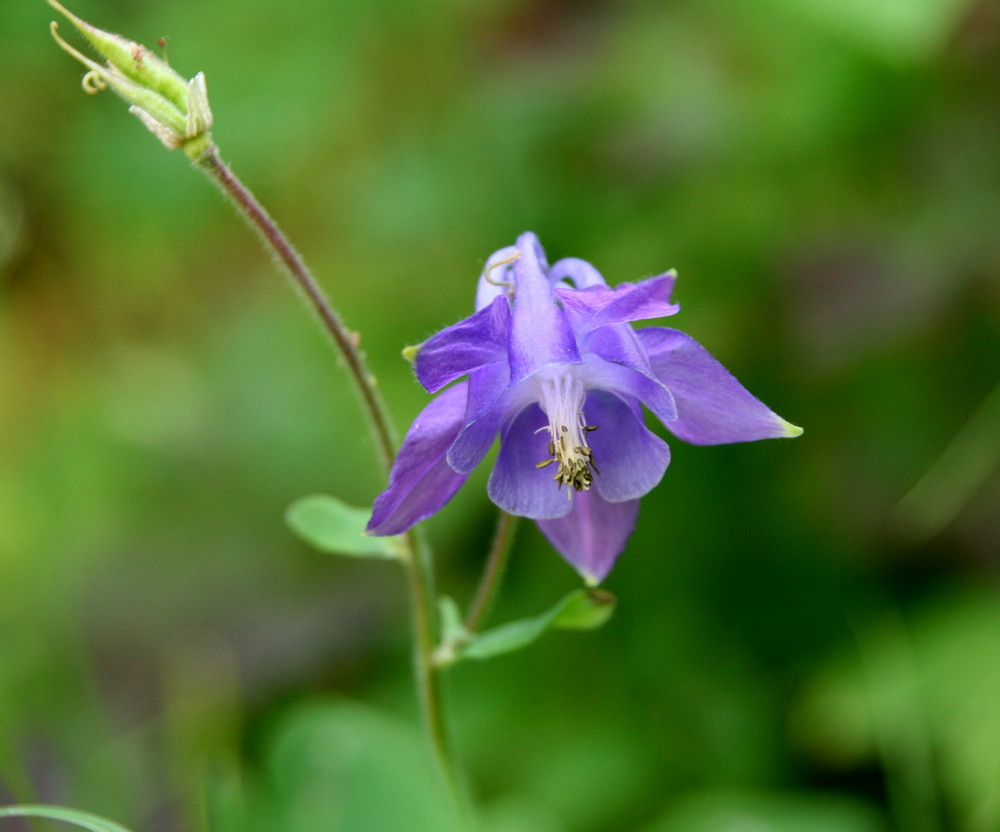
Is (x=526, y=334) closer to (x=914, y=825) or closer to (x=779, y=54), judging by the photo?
(x=914, y=825)

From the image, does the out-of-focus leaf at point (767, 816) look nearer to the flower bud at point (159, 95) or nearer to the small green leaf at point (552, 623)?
the small green leaf at point (552, 623)

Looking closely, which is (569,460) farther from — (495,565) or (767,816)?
(767,816)

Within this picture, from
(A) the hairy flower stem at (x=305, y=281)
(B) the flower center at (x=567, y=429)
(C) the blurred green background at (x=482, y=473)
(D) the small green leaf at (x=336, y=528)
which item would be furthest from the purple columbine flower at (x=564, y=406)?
(C) the blurred green background at (x=482, y=473)

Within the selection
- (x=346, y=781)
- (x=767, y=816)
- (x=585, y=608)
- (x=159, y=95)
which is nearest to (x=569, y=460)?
(x=585, y=608)

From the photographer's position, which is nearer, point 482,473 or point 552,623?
point 552,623

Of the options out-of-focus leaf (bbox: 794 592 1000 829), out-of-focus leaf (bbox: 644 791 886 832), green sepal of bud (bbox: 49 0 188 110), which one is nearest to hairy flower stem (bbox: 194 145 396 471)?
green sepal of bud (bbox: 49 0 188 110)
